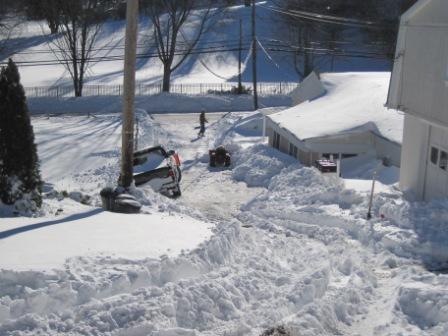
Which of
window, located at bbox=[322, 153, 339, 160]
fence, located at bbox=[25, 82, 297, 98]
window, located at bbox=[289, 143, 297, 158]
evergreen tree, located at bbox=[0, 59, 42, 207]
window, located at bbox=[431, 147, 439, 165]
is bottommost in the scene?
fence, located at bbox=[25, 82, 297, 98]

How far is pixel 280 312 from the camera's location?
898cm

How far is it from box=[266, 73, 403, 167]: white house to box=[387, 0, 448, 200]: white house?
3403 millimetres

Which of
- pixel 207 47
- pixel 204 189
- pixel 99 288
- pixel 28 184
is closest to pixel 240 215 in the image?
pixel 204 189

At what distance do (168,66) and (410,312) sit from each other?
4502 centimetres

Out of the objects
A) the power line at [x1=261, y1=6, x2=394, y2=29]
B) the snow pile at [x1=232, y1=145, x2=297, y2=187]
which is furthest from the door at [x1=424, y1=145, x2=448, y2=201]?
the power line at [x1=261, y1=6, x2=394, y2=29]

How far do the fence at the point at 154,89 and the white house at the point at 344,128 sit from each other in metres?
24.0

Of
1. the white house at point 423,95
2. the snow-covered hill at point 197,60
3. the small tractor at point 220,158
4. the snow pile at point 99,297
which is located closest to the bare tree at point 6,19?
the snow-covered hill at point 197,60

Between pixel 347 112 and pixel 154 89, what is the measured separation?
30925 millimetres

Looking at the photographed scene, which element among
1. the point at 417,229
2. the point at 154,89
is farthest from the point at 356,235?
the point at 154,89

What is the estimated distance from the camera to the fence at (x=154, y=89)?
52469 mm

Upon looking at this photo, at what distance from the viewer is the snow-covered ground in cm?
812

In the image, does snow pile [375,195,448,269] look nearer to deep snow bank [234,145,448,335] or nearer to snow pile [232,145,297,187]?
deep snow bank [234,145,448,335]

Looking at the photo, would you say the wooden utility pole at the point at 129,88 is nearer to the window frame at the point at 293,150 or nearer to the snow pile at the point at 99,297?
the snow pile at the point at 99,297

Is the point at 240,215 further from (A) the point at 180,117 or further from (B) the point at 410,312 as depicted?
(A) the point at 180,117
